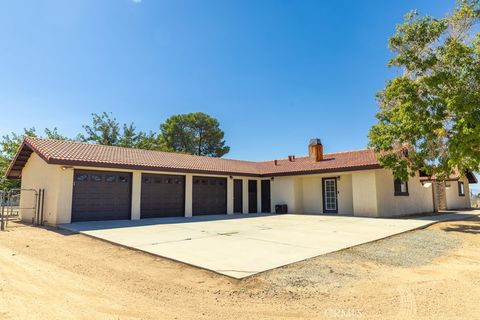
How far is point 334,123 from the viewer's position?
72.0 feet

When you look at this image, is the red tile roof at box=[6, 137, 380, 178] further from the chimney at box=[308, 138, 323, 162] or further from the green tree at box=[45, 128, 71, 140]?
the green tree at box=[45, 128, 71, 140]

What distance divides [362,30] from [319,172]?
7894mm

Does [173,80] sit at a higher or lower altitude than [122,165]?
higher

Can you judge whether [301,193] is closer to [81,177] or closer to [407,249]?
[407,249]

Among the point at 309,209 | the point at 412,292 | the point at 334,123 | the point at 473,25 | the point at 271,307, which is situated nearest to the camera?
the point at 271,307

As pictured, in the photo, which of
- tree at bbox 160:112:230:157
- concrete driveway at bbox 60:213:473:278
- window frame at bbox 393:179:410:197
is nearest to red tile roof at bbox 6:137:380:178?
window frame at bbox 393:179:410:197

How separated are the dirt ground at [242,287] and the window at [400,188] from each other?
10963mm

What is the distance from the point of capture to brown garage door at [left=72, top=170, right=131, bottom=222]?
510 inches

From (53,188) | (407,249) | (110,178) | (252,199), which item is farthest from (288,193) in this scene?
(53,188)

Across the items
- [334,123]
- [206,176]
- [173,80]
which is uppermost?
[173,80]

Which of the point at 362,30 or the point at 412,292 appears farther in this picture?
the point at 362,30

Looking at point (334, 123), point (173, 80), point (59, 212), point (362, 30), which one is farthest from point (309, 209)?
point (59, 212)

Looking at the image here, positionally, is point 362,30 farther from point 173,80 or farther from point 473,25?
point 173,80

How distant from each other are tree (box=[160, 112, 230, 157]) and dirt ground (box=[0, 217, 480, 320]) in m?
32.5
